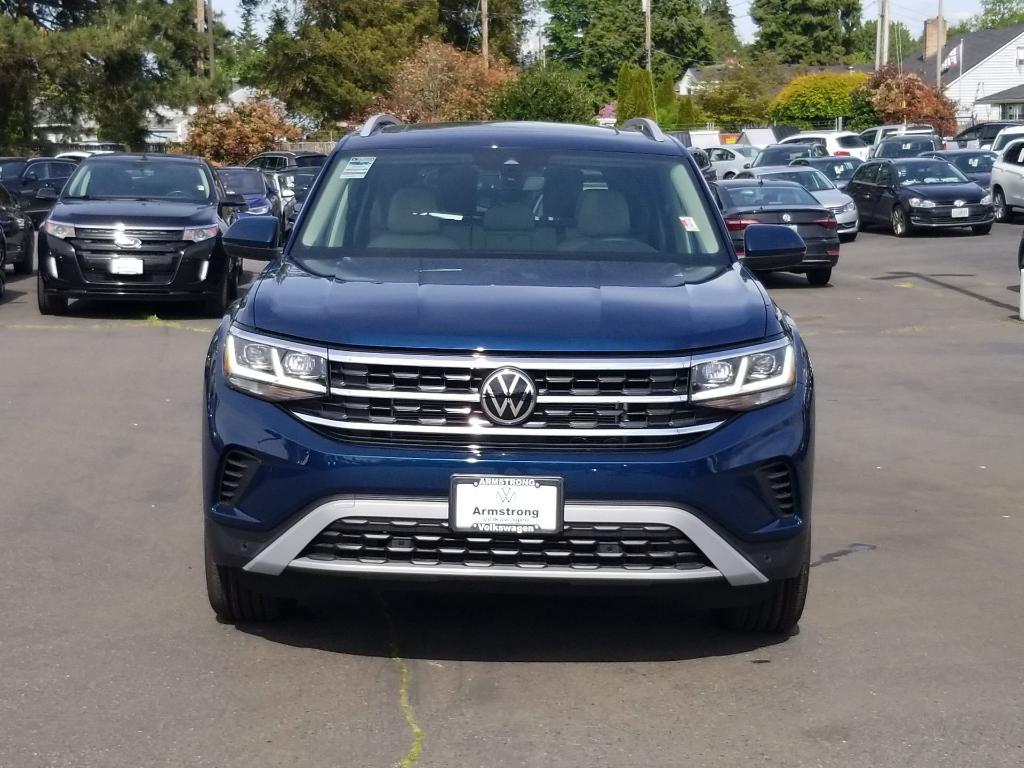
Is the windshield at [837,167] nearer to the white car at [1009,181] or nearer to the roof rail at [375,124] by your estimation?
the white car at [1009,181]

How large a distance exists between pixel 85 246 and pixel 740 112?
5922cm

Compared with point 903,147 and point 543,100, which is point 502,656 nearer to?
point 903,147

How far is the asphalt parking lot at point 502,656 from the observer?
15.5 feet

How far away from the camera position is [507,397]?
500 cm

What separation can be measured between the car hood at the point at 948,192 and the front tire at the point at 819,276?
31.8 ft

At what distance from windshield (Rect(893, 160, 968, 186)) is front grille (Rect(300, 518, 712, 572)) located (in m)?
28.6

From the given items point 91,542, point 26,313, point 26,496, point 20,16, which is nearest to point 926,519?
point 91,542

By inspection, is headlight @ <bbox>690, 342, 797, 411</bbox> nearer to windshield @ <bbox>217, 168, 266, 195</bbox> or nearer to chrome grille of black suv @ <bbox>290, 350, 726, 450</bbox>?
chrome grille of black suv @ <bbox>290, 350, 726, 450</bbox>

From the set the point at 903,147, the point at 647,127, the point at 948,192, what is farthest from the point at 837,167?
the point at 647,127

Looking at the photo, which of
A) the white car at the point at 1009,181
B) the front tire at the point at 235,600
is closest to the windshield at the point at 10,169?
the white car at the point at 1009,181

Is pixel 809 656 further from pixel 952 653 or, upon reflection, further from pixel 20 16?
pixel 20 16

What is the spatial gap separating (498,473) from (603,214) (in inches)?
75.8

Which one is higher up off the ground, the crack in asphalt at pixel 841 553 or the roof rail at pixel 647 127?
the roof rail at pixel 647 127

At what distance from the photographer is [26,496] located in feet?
26.9
